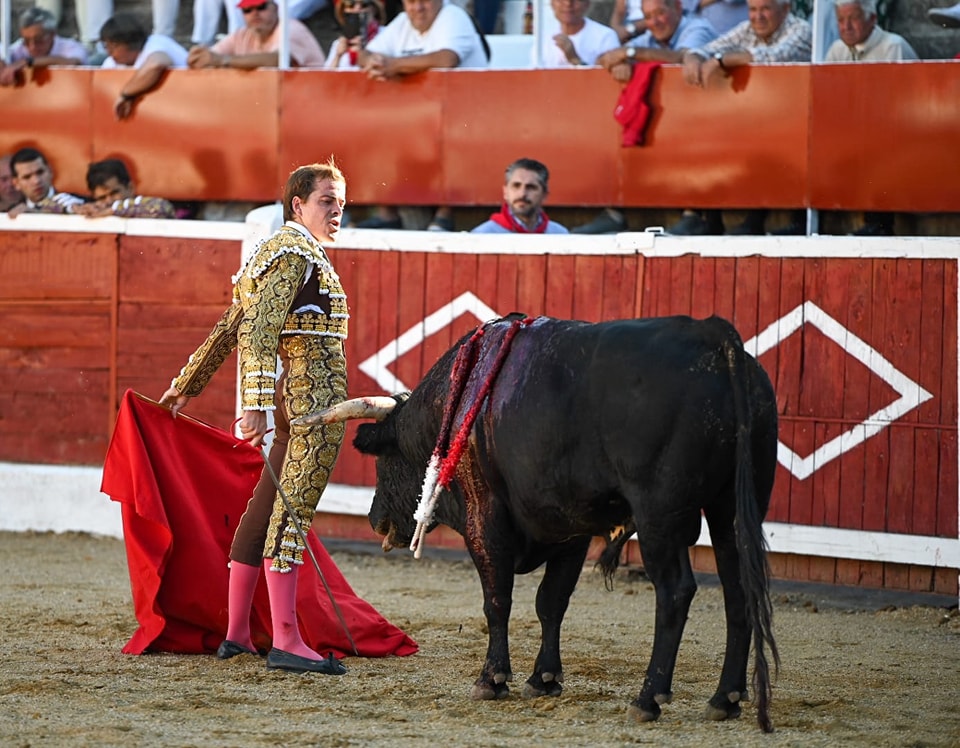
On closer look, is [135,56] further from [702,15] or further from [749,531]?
[749,531]

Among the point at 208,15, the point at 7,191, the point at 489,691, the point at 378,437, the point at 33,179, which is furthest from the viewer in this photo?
the point at 208,15

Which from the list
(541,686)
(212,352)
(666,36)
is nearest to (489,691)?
(541,686)

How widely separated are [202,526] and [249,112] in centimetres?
428

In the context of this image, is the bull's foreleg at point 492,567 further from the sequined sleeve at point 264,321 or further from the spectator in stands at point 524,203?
the spectator in stands at point 524,203

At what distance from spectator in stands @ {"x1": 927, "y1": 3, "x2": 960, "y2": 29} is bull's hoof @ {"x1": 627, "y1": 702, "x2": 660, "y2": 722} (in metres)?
4.50

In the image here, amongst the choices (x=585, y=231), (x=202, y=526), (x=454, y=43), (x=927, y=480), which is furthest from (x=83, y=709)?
(x=454, y=43)

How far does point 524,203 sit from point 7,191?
327 centimetres

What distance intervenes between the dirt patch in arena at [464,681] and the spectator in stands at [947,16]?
8.91ft

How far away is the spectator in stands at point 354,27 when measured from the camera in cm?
916

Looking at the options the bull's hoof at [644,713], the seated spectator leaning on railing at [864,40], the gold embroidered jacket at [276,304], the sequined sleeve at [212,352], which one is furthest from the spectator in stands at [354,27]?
the bull's hoof at [644,713]

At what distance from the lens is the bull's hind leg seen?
14.3 feet

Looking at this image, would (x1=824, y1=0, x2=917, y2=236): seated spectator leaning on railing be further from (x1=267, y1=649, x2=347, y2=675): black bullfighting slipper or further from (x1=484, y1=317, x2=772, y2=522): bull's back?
(x1=267, y1=649, x2=347, y2=675): black bullfighting slipper

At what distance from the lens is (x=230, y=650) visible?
5238 millimetres

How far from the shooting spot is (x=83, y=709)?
447 centimetres
